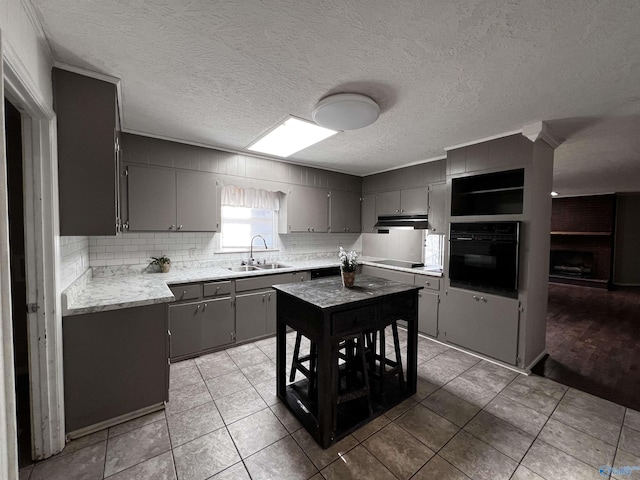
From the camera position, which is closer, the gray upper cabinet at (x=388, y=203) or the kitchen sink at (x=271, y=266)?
the kitchen sink at (x=271, y=266)

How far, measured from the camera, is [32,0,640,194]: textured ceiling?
1.30 meters

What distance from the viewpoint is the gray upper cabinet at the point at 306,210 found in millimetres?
4172

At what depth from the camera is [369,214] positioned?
193 inches

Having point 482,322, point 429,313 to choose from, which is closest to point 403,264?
point 429,313

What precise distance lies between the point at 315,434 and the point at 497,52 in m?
2.68

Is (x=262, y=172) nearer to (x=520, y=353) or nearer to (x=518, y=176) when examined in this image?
(x=518, y=176)

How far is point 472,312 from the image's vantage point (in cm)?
312

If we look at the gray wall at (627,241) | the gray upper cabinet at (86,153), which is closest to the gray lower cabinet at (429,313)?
the gray upper cabinet at (86,153)

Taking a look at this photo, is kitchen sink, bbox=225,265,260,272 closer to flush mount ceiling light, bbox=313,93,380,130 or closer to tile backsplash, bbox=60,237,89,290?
tile backsplash, bbox=60,237,89,290

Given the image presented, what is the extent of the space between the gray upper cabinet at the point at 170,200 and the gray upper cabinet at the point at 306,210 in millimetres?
1106

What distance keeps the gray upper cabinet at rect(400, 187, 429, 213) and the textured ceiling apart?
1299 mm

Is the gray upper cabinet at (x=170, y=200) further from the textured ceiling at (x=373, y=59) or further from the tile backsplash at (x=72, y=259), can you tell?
the textured ceiling at (x=373, y=59)

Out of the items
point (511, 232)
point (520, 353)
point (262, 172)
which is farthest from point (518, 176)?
point (262, 172)

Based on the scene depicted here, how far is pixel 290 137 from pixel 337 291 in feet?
6.17
